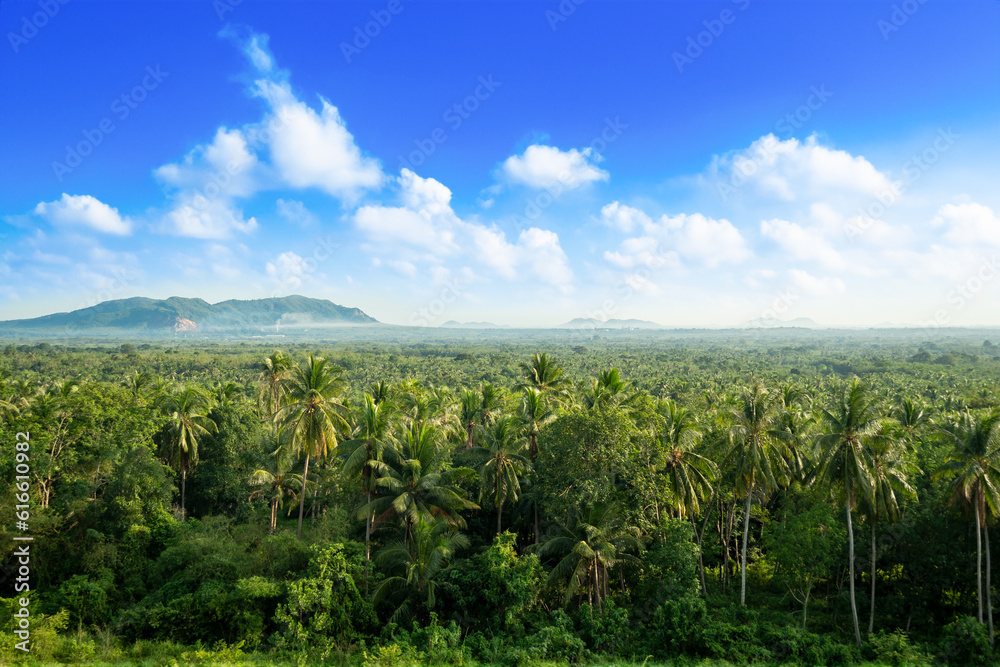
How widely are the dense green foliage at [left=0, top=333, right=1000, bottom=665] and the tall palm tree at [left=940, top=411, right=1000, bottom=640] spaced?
0.27 ft

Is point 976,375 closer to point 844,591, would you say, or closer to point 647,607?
point 844,591

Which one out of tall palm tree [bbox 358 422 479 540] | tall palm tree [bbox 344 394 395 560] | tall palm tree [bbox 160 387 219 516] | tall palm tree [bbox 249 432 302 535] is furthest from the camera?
tall palm tree [bbox 160 387 219 516]

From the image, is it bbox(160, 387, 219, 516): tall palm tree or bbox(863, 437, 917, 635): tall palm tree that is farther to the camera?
bbox(160, 387, 219, 516): tall palm tree

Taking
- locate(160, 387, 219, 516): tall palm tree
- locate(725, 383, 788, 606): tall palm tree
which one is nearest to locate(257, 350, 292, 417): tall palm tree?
locate(160, 387, 219, 516): tall palm tree

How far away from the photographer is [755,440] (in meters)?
21.7

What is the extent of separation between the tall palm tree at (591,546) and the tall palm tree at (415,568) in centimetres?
433

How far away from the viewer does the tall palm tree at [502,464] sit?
24047mm

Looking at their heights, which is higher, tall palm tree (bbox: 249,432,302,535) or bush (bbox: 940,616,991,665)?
tall palm tree (bbox: 249,432,302,535)

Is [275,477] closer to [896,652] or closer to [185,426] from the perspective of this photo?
[185,426]

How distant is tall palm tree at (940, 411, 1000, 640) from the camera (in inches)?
732

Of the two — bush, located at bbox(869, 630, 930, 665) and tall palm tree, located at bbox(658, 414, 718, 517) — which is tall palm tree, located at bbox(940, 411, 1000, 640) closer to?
bush, located at bbox(869, 630, 930, 665)

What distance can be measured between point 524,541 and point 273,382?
21.6 metres

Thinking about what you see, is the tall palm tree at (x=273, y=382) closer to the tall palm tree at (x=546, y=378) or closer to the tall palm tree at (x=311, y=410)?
the tall palm tree at (x=311, y=410)

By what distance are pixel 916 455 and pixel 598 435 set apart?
19.3 metres
